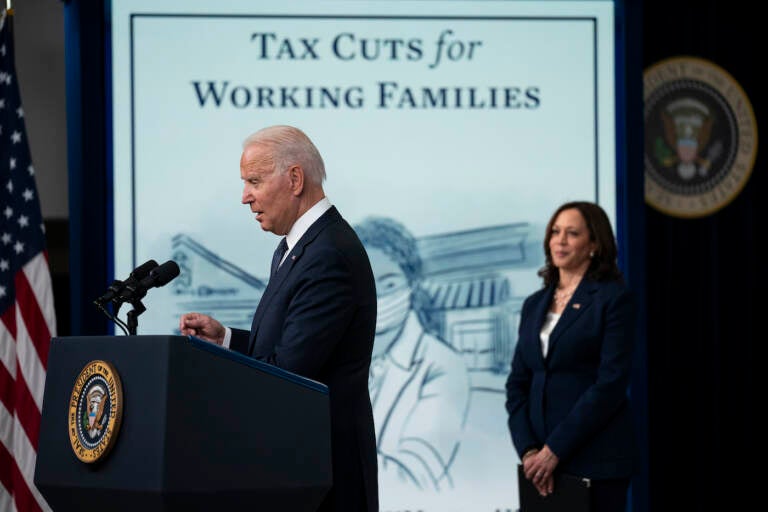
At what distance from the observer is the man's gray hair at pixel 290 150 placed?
2.49m

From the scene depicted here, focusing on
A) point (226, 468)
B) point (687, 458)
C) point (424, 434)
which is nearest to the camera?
point (226, 468)

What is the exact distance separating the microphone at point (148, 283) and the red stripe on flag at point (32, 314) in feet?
6.69

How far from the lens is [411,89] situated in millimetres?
4684

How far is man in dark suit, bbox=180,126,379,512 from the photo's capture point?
2303 mm

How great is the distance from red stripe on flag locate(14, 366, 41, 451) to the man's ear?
2.01 m

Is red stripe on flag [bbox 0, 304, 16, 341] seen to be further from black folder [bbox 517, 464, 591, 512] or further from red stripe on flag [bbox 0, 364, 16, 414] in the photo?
black folder [bbox 517, 464, 591, 512]

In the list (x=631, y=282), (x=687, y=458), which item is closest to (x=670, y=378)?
(x=687, y=458)

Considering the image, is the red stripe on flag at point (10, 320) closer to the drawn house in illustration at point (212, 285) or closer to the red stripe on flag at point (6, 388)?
the red stripe on flag at point (6, 388)

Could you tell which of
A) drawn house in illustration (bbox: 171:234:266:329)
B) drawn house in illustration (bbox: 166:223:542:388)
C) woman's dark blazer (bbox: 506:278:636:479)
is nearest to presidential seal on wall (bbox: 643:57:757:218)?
drawn house in illustration (bbox: 166:223:542:388)

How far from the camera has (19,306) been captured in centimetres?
410

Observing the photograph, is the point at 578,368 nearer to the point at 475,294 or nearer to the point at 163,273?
the point at 475,294

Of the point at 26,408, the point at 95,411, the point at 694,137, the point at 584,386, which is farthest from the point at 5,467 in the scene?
the point at 694,137

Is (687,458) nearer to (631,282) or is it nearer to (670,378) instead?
(670,378)

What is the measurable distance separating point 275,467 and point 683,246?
12.1 ft
